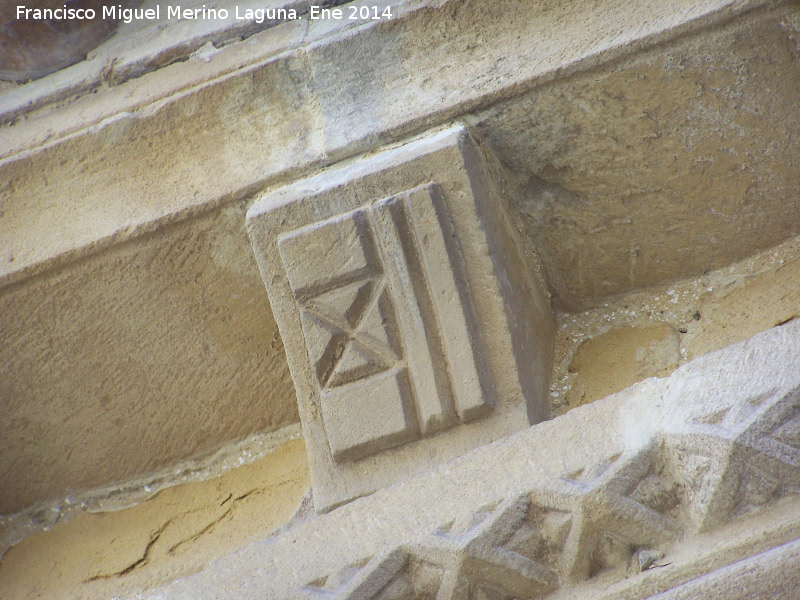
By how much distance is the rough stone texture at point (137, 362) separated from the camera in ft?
4.82

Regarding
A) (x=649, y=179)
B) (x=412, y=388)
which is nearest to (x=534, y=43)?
(x=649, y=179)

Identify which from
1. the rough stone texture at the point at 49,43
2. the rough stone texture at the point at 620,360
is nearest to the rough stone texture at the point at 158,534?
the rough stone texture at the point at 620,360

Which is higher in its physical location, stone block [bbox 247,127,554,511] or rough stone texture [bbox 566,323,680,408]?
stone block [bbox 247,127,554,511]

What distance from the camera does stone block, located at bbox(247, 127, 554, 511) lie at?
1.21m

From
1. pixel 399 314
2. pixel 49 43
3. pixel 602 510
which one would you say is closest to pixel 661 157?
pixel 399 314

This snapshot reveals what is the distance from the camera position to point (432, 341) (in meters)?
1.22

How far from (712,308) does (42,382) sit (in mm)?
1305

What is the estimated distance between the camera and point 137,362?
154 cm

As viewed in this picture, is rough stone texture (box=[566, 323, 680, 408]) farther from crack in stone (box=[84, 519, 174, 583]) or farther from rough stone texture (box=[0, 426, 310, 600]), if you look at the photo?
crack in stone (box=[84, 519, 174, 583])

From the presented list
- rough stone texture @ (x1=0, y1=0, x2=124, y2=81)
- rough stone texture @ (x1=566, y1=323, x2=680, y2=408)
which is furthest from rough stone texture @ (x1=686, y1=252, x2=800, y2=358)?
rough stone texture @ (x1=0, y1=0, x2=124, y2=81)

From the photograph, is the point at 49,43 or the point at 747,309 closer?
the point at 747,309

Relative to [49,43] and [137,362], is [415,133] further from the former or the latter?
[49,43]

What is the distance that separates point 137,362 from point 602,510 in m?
0.99

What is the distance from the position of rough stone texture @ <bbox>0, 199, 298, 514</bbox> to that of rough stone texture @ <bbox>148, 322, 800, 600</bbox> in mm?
518
